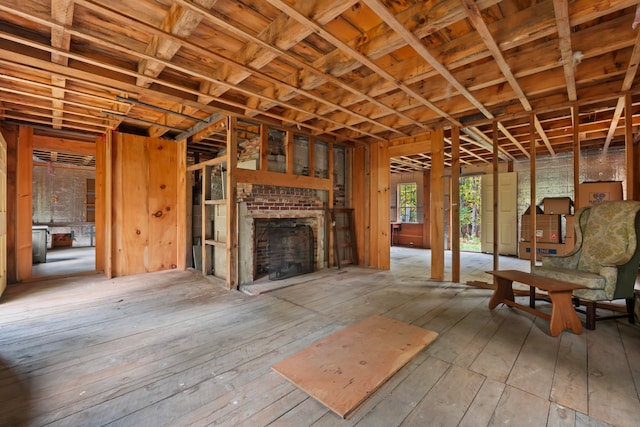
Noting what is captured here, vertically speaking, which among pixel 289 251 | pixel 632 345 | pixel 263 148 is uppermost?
pixel 263 148

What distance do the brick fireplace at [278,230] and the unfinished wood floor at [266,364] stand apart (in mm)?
928

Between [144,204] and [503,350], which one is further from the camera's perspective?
[144,204]

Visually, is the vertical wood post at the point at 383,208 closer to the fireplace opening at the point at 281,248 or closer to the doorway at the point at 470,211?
the fireplace opening at the point at 281,248

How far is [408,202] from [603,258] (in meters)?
7.19

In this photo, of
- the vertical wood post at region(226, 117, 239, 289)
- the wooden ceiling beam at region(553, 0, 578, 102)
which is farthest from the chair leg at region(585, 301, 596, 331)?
the vertical wood post at region(226, 117, 239, 289)

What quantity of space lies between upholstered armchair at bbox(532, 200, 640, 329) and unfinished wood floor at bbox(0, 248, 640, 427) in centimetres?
35

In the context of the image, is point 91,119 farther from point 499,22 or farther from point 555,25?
point 555,25

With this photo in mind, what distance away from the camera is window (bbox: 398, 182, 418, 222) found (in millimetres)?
9688

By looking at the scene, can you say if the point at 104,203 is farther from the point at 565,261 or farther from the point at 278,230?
the point at 565,261

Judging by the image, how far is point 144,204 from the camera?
489 cm

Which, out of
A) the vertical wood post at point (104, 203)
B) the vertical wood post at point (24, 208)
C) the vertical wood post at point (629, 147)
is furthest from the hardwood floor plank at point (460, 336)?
the vertical wood post at point (24, 208)

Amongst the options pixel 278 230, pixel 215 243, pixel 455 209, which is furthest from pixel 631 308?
pixel 215 243

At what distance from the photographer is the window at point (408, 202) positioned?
31.8ft

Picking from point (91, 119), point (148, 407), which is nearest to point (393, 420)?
point (148, 407)
